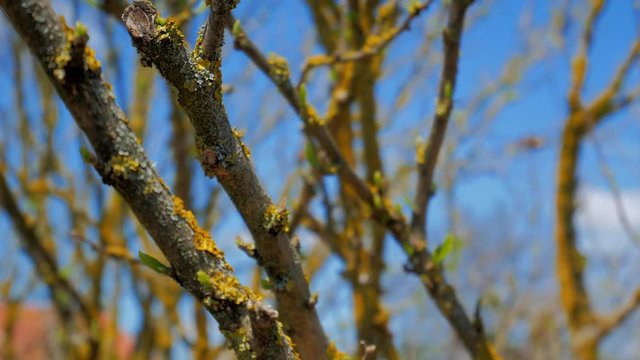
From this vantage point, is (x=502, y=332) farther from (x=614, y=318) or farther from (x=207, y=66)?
(x=207, y=66)

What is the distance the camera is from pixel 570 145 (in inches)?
101

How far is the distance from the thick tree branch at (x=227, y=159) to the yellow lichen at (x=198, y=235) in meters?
0.05

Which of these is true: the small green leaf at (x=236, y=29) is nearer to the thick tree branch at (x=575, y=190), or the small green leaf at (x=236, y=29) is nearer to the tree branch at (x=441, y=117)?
the tree branch at (x=441, y=117)

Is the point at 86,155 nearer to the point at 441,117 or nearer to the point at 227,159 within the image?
the point at 227,159

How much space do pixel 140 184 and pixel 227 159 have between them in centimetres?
10

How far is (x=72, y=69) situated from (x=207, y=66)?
14cm

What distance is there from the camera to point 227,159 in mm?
751

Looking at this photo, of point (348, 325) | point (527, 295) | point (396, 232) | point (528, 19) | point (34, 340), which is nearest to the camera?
point (396, 232)

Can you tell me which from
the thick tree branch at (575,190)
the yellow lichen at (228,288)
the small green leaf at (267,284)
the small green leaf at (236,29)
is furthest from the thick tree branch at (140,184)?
the thick tree branch at (575,190)

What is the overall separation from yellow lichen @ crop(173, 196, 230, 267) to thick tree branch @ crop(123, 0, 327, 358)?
2.1 inches

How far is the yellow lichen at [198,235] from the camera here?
767 mm

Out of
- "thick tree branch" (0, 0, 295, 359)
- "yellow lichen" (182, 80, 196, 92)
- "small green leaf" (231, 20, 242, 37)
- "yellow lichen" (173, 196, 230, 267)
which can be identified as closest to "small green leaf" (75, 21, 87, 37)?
"thick tree branch" (0, 0, 295, 359)

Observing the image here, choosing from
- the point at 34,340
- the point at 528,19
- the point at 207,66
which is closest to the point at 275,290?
the point at 207,66

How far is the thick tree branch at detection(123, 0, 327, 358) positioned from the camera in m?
0.66
